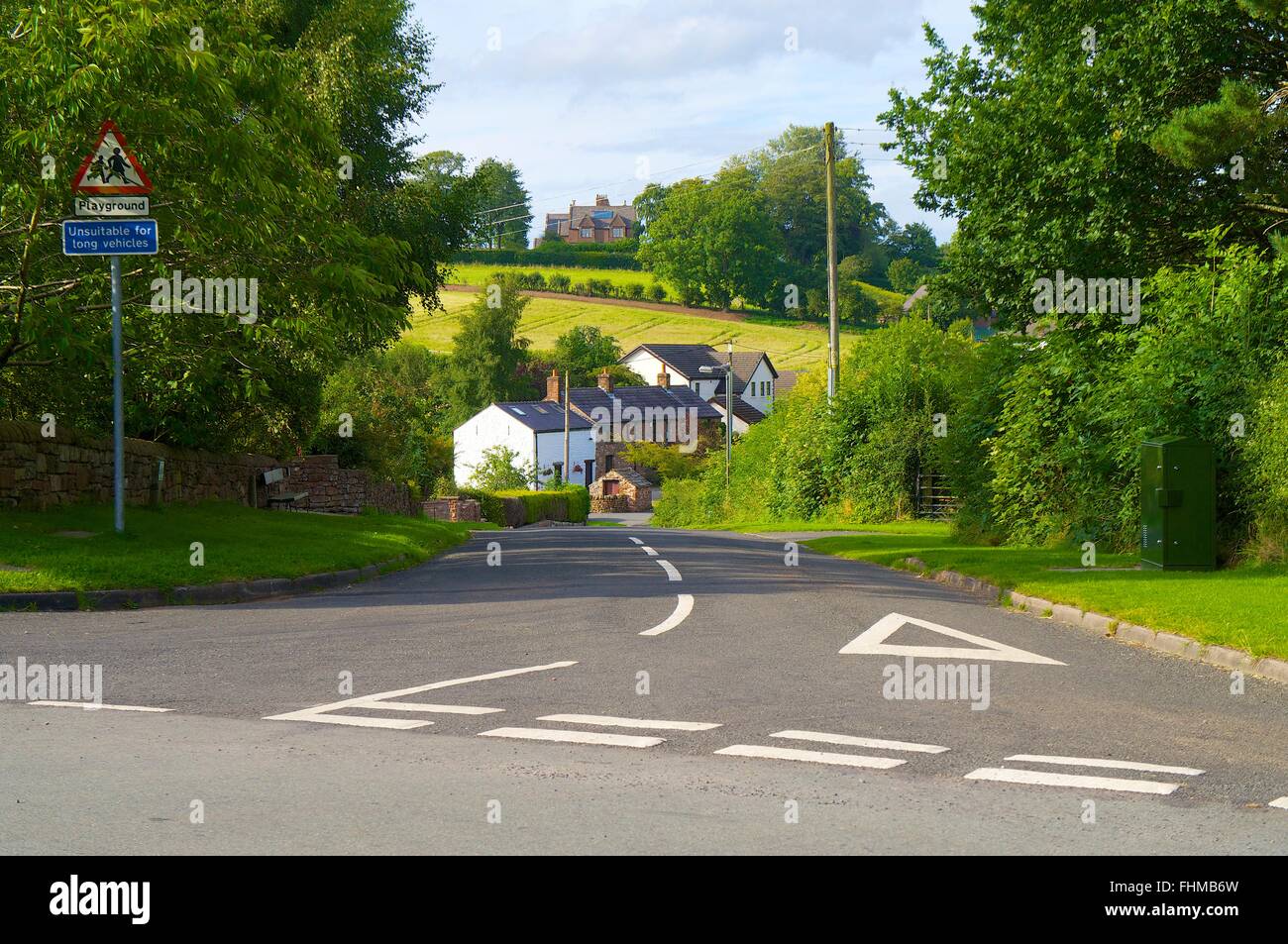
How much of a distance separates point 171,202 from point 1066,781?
1541cm

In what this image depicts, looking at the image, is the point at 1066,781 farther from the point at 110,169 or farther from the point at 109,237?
the point at 110,169

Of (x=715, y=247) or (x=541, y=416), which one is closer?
(x=541, y=416)

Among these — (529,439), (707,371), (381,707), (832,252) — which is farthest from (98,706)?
(707,371)

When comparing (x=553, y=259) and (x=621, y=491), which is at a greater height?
(x=553, y=259)

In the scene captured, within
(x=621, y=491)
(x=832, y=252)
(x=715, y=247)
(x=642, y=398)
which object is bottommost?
(x=621, y=491)

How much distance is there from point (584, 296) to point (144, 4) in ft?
381

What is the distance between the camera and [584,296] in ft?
431

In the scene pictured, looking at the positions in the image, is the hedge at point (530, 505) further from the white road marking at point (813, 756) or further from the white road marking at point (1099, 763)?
the white road marking at point (1099, 763)

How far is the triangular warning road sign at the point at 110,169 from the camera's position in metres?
15.9

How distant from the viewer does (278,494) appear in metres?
33.1

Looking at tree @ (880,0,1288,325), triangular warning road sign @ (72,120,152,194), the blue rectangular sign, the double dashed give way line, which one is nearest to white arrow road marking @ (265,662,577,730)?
the double dashed give way line

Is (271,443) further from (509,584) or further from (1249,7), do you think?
(1249,7)

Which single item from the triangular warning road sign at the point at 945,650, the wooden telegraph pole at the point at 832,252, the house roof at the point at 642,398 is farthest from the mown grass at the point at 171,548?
the house roof at the point at 642,398

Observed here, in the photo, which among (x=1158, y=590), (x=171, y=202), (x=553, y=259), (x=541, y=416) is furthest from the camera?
(x=553, y=259)
